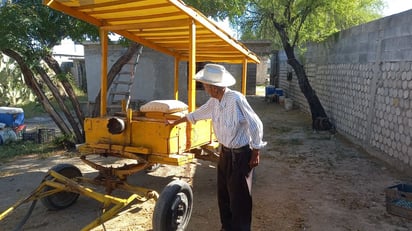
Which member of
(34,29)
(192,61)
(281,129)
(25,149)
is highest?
(34,29)

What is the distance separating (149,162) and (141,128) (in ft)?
1.30

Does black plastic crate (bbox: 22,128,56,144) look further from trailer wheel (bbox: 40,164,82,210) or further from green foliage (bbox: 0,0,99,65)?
trailer wheel (bbox: 40,164,82,210)

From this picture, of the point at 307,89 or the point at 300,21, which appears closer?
the point at 300,21

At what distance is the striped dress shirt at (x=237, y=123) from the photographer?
130 inches

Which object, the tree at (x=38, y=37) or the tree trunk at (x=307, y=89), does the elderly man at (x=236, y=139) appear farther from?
the tree trunk at (x=307, y=89)

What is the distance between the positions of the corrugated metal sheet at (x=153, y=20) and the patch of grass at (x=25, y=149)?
4123mm

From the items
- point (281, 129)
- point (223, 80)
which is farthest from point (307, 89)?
point (223, 80)

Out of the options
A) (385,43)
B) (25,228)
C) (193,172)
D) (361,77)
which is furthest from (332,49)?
(25,228)

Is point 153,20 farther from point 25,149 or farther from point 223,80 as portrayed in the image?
point 25,149

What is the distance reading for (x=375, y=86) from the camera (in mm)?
7457

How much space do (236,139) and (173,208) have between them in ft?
3.12

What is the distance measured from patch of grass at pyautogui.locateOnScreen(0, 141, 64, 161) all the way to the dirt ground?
406 mm

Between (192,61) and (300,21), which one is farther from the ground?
(300,21)

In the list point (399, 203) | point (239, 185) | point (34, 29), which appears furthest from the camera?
point (34, 29)
